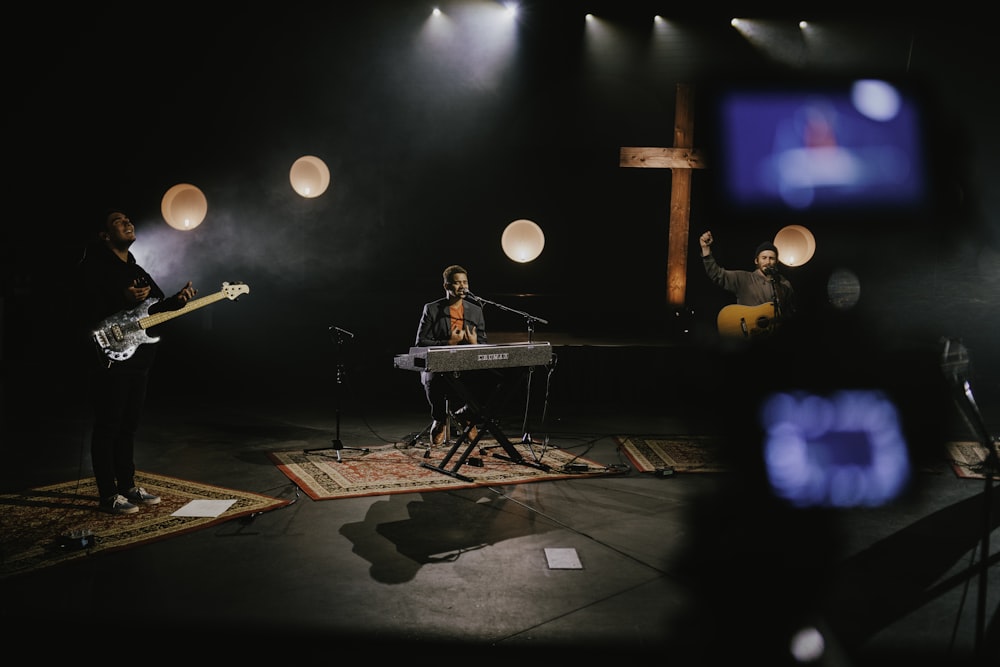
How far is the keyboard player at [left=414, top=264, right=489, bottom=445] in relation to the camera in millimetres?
5829

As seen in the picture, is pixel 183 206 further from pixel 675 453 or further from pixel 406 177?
pixel 675 453

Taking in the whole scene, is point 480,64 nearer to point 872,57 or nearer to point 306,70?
point 306,70

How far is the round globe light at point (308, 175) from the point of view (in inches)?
343

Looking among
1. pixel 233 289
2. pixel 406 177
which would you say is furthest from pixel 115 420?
pixel 406 177

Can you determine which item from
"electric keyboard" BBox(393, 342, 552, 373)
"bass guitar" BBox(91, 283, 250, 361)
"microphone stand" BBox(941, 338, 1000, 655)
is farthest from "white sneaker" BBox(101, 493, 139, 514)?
"microphone stand" BBox(941, 338, 1000, 655)

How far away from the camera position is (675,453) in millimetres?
5824

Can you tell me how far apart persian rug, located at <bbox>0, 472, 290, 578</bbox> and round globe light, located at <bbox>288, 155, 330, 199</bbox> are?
15.3 ft

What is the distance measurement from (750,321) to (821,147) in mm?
2752

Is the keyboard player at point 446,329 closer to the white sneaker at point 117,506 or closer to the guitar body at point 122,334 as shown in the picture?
the guitar body at point 122,334

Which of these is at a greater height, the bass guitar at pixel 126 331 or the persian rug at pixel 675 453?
the bass guitar at pixel 126 331

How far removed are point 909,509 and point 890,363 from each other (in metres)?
3.43

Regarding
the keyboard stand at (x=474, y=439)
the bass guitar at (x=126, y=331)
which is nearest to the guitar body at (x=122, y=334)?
the bass guitar at (x=126, y=331)

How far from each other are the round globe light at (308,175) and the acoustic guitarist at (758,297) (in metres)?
4.68

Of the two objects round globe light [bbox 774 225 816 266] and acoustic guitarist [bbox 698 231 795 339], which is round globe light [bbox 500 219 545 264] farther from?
round globe light [bbox 774 225 816 266]
